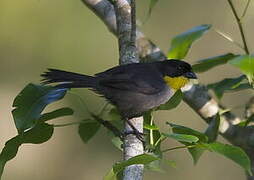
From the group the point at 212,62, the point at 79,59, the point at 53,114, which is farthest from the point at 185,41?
the point at 79,59

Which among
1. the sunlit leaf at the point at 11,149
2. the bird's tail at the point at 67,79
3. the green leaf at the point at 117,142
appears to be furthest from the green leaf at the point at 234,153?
the bird's tail at the point at 67,79

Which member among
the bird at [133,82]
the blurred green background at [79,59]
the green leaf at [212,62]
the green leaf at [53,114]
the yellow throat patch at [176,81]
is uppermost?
the green leaf at [53,114]

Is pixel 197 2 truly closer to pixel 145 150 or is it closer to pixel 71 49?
pixel 71 49

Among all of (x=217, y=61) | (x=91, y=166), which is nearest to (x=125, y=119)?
(x=217, y=61)

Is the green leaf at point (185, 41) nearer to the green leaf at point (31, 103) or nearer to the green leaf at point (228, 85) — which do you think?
the green leaf at point (228, 85)

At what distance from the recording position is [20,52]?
21.7 feet

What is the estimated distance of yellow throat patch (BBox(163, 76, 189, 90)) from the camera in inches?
142

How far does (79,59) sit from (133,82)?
3.22 meters

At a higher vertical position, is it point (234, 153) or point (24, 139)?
point (24, 139)

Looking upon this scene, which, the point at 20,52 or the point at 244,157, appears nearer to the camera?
the point at 244,157

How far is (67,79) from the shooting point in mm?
3316

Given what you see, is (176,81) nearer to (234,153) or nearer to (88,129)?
(88,129)

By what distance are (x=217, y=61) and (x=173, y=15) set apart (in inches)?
151

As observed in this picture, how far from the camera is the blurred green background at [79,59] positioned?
637cm
